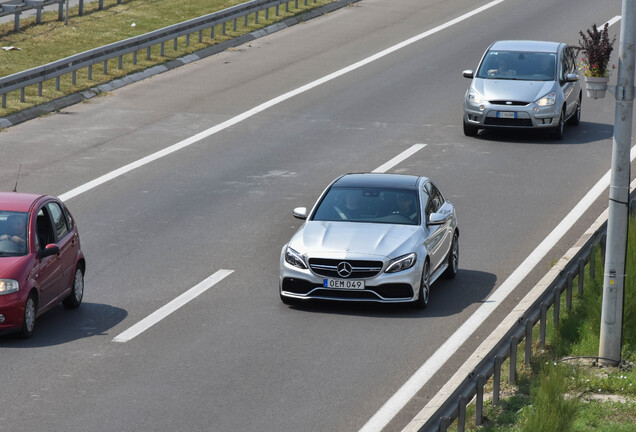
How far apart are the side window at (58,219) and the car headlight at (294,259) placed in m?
2.74

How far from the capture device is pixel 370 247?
15188 mm

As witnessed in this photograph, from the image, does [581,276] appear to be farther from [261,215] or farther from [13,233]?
[13,233]

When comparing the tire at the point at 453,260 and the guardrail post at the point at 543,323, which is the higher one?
the guardrail post at the point at 543,323

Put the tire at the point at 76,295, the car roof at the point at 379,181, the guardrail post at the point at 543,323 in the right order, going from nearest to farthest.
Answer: the guardrail post at the point at 543,323, the tire at the point at 76,295, the car roof at the point at 379,181

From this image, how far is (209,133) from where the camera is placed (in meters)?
25.8

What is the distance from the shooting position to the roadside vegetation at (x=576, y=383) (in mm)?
10297

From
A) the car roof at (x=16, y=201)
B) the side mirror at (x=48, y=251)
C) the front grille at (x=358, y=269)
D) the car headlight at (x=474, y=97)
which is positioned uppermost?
the car roof at (x=16, y=201)

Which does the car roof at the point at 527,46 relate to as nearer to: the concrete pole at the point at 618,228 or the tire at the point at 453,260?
the tire at the point at 453,260

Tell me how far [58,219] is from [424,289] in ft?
14.8

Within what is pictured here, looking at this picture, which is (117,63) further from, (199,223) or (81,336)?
(81,336)

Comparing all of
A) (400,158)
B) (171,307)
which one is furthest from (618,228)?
(400,158)

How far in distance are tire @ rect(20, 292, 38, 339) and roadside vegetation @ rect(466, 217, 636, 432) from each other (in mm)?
5203

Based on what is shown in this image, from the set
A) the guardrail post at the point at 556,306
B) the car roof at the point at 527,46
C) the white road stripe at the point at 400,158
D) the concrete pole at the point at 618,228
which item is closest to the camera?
the concrete pole at the point at 618,228

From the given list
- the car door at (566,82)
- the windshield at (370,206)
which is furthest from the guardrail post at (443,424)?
the car door at (566,82)
